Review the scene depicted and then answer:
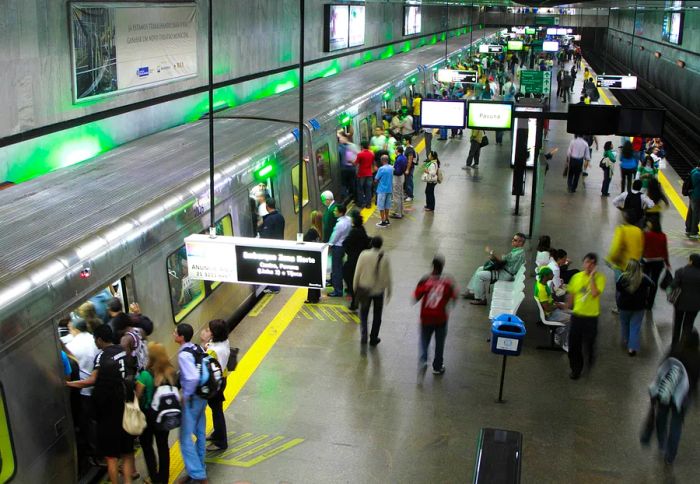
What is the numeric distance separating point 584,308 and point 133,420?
491 centimetres

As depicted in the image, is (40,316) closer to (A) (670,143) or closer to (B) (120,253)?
(B) (120,253)

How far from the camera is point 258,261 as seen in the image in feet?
24.6

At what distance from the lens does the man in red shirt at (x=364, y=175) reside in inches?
628

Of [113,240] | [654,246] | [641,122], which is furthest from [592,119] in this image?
[113,240]

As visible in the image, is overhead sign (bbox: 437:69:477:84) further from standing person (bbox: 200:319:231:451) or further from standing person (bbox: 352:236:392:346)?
standing person (bbox: 200:319:231:451)

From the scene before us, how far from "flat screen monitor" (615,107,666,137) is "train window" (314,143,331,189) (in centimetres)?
512

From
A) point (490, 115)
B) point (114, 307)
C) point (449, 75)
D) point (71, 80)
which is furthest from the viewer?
point (449, 75)

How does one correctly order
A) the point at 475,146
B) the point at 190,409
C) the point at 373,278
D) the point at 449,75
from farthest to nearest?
the point at 449,75, the point at 475,146, the point at 373,278, the point at 190,409

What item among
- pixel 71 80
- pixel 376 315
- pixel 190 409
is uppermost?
pixel 71 80

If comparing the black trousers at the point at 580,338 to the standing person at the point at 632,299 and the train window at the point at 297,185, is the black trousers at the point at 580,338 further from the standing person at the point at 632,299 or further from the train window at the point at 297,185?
the train window at the point at 297,185

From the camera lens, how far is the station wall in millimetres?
8906

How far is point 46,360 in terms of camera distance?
19.4ft

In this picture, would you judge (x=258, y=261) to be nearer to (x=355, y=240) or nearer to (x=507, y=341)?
(x=507, y=341)

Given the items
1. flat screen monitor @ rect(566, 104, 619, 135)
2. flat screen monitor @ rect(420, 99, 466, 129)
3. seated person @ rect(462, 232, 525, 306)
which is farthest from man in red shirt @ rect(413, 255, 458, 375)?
flat screen monitor @ rect(420, 99, 466, 129)
